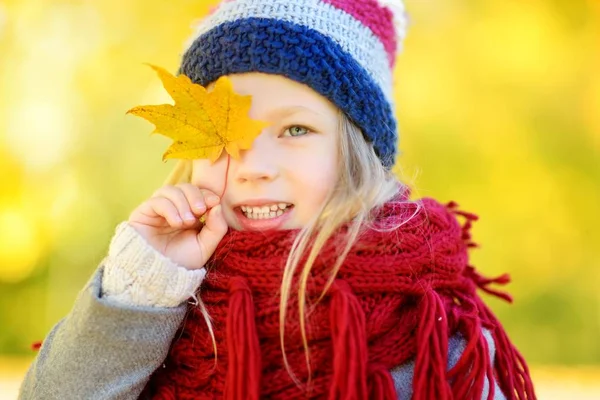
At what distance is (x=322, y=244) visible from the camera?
1249mm

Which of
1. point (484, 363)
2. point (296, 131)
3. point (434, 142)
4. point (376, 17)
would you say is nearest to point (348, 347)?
point (484, 363)

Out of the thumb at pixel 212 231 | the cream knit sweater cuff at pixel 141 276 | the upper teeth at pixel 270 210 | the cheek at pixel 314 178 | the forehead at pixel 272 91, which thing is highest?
the forehead at pixel 272 91

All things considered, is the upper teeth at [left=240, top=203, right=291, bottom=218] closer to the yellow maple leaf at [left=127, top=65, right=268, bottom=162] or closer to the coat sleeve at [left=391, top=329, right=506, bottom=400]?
the yellow maple leaf at [left=127, top=65, right=268, bottom=162]

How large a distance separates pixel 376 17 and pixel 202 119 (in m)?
0.49

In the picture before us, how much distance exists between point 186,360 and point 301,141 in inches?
19.1

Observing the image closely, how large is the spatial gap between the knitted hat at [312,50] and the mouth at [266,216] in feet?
0.81

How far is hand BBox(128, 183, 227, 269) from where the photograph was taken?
129 centimetres

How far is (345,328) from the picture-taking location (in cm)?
114

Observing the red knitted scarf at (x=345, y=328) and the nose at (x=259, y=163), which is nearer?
the red knitted scarf at (x=345, y=328)

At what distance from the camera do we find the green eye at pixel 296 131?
1.37 m

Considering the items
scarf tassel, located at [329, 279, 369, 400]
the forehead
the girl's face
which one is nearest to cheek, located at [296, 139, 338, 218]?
the girl's face

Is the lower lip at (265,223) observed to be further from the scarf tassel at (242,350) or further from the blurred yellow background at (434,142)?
the blurred yellow background at (434,142)

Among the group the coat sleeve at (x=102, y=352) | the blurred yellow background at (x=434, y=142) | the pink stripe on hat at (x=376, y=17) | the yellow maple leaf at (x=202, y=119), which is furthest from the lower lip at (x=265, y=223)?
the blurred yellow background at (x=434, y=142)

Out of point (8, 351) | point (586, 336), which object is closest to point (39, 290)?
Result: point (8, 351)
